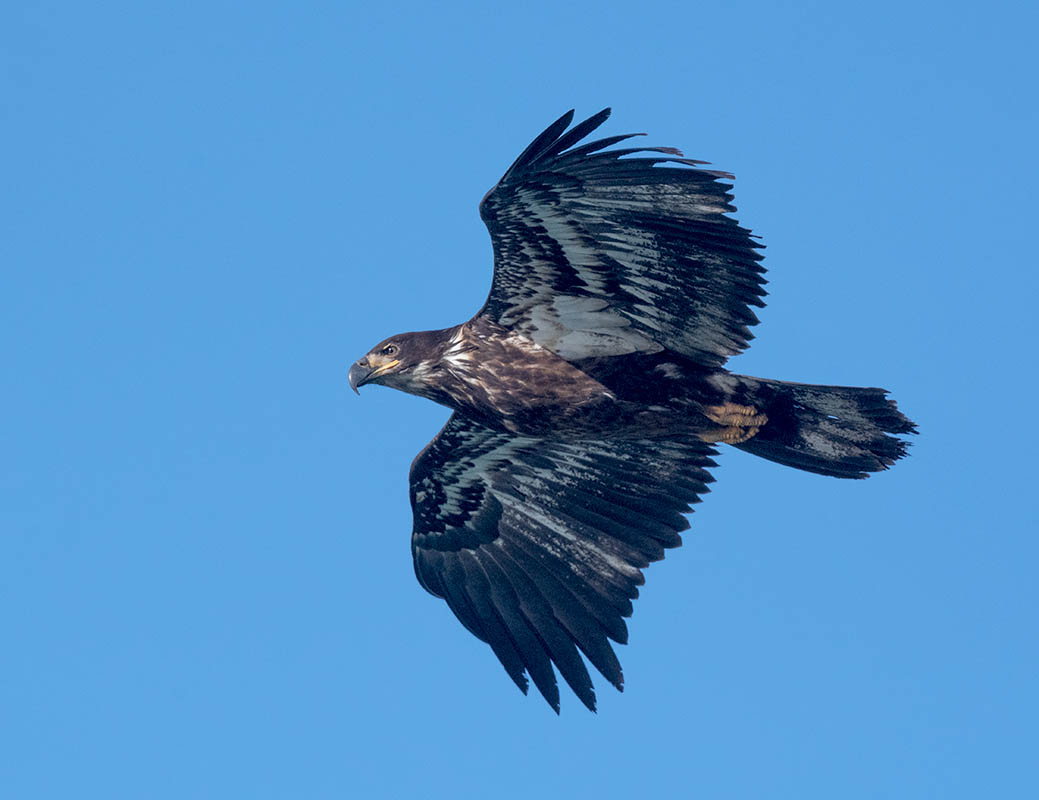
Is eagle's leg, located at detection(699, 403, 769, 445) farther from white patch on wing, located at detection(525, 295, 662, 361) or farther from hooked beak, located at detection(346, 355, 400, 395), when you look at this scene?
hooked beak, located at detection(346, 355, 400, 395)

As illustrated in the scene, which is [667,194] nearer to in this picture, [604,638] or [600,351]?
[600,351]

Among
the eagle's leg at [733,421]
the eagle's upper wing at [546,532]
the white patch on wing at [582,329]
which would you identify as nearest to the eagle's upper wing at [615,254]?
the white patch on wing at [582,329]

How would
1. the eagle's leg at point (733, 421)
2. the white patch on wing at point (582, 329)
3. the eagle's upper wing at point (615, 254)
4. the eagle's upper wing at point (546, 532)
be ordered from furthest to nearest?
the eagle's upper wing at point (546, 532) < the eagle's leg at point (733, 421) < the white patch on wing at point (582, 329) < the eagle's upper wing at point (615, 254)

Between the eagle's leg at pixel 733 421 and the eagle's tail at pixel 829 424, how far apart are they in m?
0.04

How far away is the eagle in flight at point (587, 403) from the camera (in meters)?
10.1

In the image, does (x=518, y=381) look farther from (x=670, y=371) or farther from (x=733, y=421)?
(x=733, y=421)

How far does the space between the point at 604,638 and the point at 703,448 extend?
1.63 m

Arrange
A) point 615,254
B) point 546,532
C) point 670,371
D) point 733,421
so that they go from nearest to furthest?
1. point 615,254
2. point 670,371
3. point 733,421
4. point 546,532

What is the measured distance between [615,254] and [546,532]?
9.03 feet

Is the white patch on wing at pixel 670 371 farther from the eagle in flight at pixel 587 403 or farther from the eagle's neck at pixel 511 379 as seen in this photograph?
the eagle's neck at pixel 511 379

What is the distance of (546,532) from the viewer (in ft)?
40.1

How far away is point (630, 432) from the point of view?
11.1 m

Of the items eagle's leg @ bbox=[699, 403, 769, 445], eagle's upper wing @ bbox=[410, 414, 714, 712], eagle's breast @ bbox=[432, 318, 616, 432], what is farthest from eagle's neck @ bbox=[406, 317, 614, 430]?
eagle's upper wing @ bbox=[410, 414, 714, 712]

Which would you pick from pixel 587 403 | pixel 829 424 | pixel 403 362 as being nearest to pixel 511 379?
pixel 587 403
